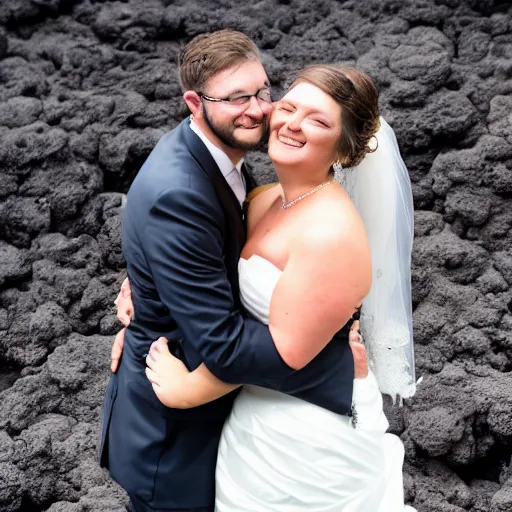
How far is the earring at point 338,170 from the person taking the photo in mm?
2137

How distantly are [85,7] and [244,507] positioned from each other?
294cm

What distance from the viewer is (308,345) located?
6.61ft

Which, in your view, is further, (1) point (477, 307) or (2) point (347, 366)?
(1) point (477, 307)

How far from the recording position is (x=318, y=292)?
197cm

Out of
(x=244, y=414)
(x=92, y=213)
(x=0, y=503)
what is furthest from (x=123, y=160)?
(x=244, y=414)

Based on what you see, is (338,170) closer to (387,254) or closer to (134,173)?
(387,254)

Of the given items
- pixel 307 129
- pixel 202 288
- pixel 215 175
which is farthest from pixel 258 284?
pixel 307 129

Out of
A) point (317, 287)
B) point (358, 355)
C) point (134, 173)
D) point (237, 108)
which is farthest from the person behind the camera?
point (134, 173)

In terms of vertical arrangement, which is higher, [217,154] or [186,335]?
[217,154]

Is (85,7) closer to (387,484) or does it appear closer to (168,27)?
(168,27)

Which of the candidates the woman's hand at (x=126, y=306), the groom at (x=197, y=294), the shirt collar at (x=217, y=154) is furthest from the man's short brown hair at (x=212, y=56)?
the woman's hand at (x=126, y=306)

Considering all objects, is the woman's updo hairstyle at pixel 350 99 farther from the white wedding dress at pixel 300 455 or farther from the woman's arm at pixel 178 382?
the woman's arm at pixel 178 382

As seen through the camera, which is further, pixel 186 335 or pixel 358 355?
pixel 358 355

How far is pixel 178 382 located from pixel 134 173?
73.1 inches
